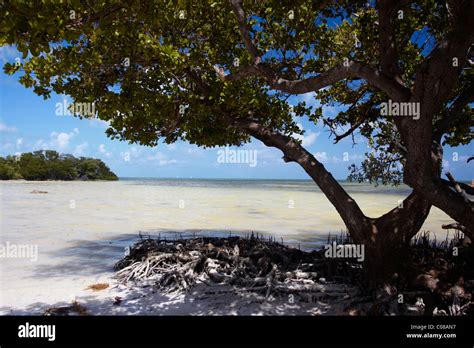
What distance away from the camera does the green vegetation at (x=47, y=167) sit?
64.3 m

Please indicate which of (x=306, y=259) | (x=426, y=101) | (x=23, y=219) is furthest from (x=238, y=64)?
(x=23, y=219)

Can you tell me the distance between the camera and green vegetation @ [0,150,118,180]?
6431 centimetres

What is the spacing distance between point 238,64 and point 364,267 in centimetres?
477

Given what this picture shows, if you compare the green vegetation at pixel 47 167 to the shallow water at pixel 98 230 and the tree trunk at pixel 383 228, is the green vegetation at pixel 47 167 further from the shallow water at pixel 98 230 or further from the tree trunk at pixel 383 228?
the tree trunk at pixel 383 228

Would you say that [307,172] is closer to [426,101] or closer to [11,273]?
[426,101]

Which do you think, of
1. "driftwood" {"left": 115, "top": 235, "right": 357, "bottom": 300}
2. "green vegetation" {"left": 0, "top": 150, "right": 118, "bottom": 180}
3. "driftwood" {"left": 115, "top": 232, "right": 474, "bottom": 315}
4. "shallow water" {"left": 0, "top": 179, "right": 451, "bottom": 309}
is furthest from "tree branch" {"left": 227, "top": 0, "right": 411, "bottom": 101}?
"green vegetation" {"left": 0, "top": 150, "right": 118, "bottom": 180}

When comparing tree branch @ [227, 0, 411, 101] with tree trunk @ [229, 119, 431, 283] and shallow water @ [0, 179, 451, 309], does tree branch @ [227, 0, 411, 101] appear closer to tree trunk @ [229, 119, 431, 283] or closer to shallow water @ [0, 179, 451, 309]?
tree trunk @ [229, 119, 431, 283]

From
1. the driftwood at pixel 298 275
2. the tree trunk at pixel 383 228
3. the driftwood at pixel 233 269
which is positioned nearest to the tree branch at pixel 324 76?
the tree trunk at pixel 383 228

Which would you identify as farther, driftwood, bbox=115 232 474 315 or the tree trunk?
the tree trunk

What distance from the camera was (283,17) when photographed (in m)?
7.14

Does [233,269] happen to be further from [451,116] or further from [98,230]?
[98,230]

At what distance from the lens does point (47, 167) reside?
6775cm
